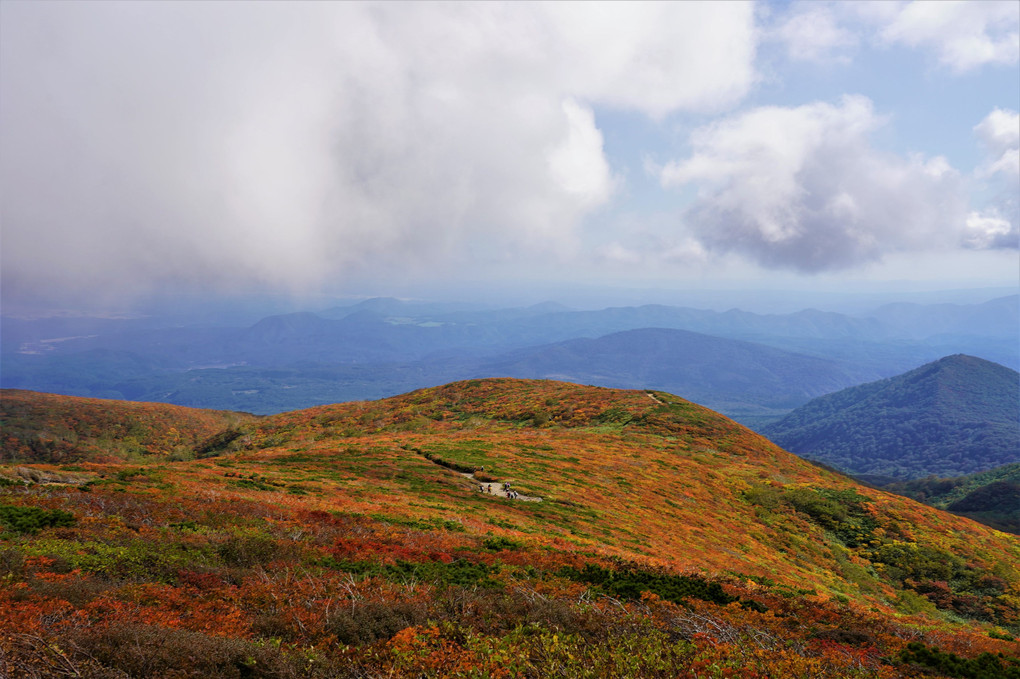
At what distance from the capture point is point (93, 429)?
60.0m

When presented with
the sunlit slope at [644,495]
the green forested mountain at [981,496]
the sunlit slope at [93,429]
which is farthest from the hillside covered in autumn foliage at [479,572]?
the green forested mountain at [981,496]

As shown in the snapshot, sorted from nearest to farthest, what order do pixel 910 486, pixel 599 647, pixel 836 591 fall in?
pixel 599 647 < pixel 836 591 < pixel 910 486

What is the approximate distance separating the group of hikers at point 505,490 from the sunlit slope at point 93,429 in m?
44.3

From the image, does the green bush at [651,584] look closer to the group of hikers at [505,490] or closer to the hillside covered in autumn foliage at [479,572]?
the hillside covered in autumn foliage at [479,572]

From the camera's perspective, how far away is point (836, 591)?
21141mm

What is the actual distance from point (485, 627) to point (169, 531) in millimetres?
10436

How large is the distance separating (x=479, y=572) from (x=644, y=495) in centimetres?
2009

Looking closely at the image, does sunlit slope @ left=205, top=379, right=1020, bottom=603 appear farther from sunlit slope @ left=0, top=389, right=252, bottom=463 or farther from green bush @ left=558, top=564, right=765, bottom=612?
sunlit slope @ left=0, top=389, right=252, bottom=463

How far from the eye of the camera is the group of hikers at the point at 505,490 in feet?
83.9

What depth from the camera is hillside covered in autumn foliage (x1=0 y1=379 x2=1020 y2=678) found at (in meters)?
7.53

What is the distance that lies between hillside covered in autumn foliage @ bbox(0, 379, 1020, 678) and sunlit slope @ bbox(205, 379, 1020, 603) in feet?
0.78

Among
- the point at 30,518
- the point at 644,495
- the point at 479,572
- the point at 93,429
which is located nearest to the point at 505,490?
the point at 644,495

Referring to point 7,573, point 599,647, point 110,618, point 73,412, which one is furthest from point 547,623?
point 73,412

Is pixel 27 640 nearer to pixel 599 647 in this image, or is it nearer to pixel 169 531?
pixel 169 531
